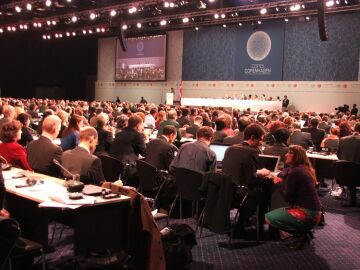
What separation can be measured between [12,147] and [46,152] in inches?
15.4

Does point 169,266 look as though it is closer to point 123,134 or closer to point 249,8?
point 123,134

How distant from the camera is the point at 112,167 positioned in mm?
6012

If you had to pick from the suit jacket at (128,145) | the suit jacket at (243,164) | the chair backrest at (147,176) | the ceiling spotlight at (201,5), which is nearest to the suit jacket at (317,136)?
the suit jacket at (128,145)

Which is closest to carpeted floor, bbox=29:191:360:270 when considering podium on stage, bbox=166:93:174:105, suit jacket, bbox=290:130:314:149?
suit jacket, bbox=290:130:314:149

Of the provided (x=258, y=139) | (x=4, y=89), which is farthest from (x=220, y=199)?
(x=4, y=89)

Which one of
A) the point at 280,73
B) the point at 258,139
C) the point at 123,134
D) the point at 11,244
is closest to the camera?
the point at 11,244

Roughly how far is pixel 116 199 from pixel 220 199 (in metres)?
1.56

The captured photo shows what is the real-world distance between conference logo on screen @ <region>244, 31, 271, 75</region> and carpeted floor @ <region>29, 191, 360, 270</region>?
1906cm

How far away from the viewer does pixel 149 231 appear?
3.35 m

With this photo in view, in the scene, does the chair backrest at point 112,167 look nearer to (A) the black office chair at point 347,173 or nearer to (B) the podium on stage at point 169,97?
(A) the black office chair at point 347,173

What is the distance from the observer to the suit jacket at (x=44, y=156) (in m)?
4.94

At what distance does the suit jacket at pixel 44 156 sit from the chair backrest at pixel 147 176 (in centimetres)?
122

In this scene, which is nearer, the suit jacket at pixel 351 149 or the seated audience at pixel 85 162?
the seated audience at pixel 85 162

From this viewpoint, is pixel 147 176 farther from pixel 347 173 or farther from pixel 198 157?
pixel 347 173
